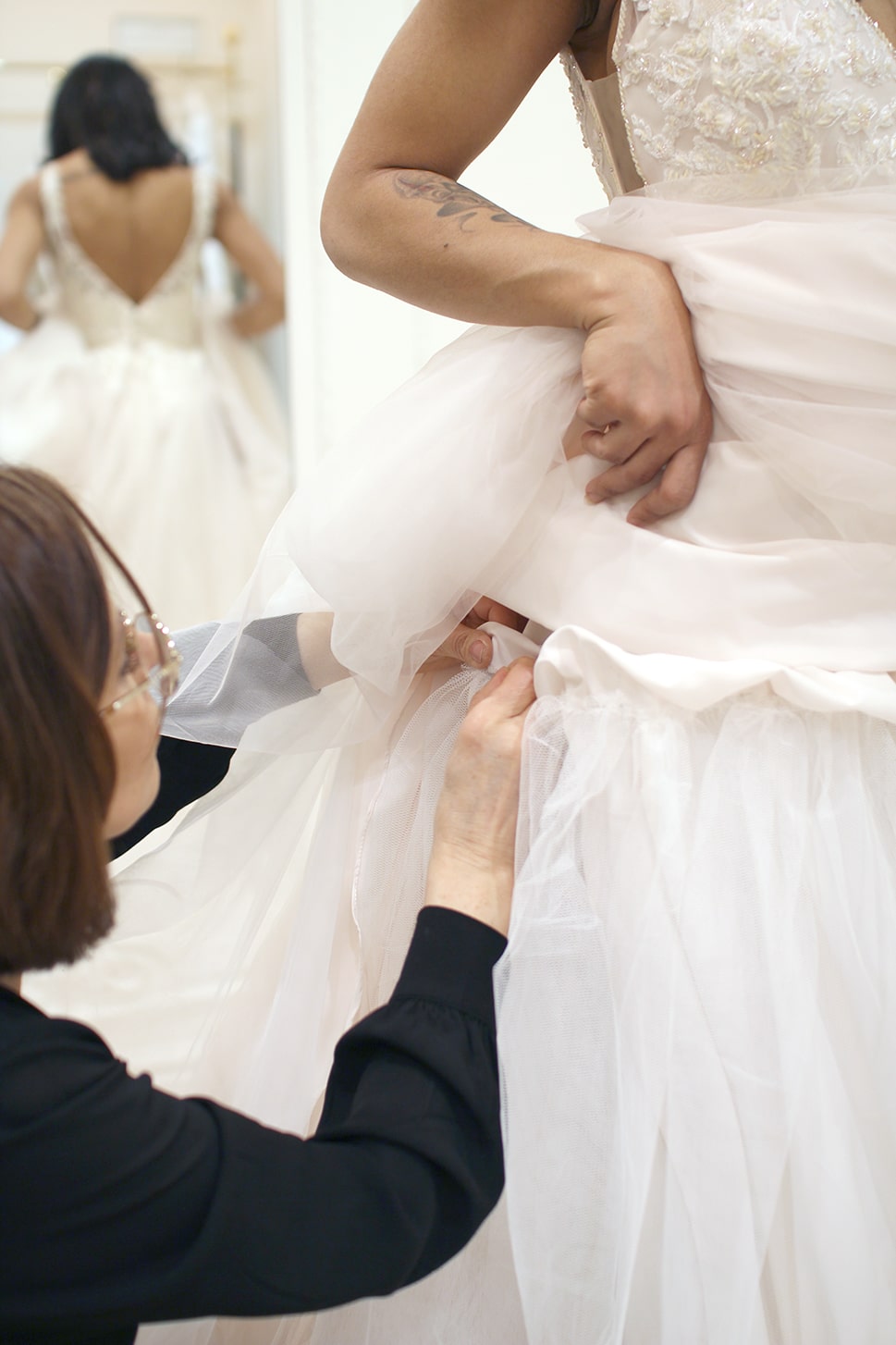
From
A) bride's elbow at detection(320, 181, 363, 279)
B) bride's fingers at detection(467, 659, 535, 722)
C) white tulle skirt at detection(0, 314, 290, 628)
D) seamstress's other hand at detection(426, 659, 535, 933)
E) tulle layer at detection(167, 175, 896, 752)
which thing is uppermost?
bride's elbow at detection(320, 181, 363, 279)

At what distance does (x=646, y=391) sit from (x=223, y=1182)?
45 centimetres

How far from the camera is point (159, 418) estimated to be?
224 centimetres

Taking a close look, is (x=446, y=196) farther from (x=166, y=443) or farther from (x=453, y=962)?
(x=166, y=443)

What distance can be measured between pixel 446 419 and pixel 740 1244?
471 millimetres

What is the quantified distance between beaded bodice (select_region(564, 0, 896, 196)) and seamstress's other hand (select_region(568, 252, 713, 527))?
0.08m

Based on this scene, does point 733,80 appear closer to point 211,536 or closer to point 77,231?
point 211,536

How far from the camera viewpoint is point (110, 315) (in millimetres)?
2277

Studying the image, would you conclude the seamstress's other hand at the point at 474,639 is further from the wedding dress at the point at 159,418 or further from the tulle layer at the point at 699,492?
the wedding dress at the point at 159,418

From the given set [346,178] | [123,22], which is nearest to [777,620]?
[346,178]

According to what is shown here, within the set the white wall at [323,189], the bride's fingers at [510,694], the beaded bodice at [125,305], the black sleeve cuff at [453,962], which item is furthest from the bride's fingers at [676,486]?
the beaded bodice at [125,305]

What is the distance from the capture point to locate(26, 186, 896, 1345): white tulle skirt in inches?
23.1

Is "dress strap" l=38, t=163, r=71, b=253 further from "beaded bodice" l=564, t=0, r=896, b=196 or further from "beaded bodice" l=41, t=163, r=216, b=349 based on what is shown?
"beaded bodice" l=564, t=0, r=896, b=196

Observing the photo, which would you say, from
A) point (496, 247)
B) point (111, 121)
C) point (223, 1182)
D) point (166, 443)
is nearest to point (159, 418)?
point (166, 443)

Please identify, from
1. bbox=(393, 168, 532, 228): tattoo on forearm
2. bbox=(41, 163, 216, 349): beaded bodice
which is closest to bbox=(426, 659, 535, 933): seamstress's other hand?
bbox=(393, 168, 532, 228): tattoo on forearm
